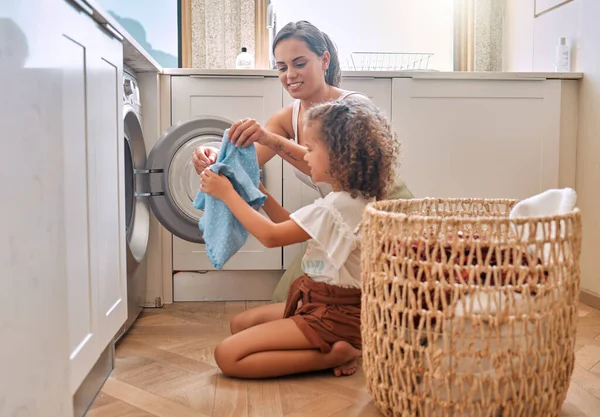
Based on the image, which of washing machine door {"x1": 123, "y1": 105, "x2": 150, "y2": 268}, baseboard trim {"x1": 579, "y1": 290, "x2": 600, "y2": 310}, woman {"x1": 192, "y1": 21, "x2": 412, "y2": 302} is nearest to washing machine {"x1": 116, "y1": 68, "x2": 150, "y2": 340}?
washing machine door {"x1": 123, "y1": 105, "x2": 150, "y2": 268}

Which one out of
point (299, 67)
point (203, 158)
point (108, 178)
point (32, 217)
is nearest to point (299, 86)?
point (299, 67)

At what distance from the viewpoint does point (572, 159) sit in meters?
2.36

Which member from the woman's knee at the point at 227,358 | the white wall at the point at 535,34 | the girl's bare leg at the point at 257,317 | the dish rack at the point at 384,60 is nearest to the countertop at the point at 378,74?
the white wall at the point at 535,34

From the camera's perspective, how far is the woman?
1.67 meters

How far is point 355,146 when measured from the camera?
1.39 meters

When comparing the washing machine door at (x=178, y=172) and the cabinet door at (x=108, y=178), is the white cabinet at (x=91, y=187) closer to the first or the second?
the cabinet door at (x=108, y=178)

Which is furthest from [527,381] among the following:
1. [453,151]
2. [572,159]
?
[572,159]

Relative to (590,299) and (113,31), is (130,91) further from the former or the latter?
(590,299)

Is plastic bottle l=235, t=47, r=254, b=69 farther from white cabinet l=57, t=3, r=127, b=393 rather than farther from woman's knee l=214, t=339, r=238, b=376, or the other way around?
woman's knee l=214, t=339, r=238, b=376

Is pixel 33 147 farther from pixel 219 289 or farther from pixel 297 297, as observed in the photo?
pixel 219 289

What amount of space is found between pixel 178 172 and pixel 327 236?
0.76 m

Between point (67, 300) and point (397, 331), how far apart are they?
0.58 meters

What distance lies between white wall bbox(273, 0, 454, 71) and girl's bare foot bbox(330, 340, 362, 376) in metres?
1.88

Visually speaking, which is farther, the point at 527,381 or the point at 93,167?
the point at 93,167
